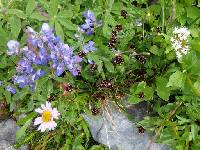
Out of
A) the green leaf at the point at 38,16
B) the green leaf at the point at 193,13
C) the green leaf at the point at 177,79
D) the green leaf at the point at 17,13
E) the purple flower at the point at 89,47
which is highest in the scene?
the green leaf at the point at 17,13

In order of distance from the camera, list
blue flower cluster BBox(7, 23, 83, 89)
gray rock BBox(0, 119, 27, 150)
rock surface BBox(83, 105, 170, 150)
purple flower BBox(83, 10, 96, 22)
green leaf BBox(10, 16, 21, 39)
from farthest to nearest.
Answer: gray rock BBox(0, 119, 27, 150)
rock surface BBox(83, 105, 170, 150)
purple flower BBox(83, 10, 96, 22)
green leaf BBox(10, 16, 21, 39)
blue flower cluster BBox(7, 23, 83, 89)

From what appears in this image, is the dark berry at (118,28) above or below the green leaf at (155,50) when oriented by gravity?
above

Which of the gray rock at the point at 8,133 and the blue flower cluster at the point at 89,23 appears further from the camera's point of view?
the gray rock at the point at 8,133

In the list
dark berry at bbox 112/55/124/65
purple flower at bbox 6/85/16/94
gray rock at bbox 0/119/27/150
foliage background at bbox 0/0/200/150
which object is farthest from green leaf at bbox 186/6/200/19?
gray rock at bbox 0/119/27/150

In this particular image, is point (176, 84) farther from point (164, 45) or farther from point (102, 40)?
point (102, 40)

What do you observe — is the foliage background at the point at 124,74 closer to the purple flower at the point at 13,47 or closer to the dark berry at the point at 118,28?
the dark berry at the point at 118,28

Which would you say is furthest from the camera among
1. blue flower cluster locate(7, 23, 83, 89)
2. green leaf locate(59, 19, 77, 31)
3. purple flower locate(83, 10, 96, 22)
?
purple flower locate(83, 10, 96, 22)

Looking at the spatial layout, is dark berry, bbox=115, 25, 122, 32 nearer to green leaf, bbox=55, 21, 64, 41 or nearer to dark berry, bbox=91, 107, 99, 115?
green leaf, bbox=55, 21, 64, 41

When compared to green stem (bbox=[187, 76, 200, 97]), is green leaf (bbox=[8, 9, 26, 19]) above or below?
above

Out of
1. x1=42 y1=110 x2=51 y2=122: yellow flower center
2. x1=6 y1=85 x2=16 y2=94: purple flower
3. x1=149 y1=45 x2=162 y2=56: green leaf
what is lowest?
x1=42 y1=110 x2=51 y2=122: yellow flower center

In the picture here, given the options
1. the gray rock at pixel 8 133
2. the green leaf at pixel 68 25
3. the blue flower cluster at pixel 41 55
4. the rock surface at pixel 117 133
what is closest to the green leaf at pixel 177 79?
the rock surface at pixel 117 133
